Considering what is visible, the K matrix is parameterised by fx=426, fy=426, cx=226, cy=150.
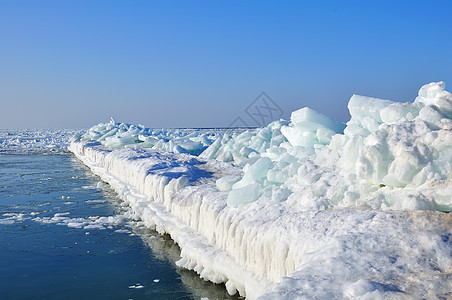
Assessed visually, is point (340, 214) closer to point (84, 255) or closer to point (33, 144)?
point (84, 255)

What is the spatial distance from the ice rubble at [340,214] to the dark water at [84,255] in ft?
1.37

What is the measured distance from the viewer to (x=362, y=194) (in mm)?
4449

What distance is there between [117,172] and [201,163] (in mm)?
3771

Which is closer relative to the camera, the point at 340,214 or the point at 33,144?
the point at 340,214

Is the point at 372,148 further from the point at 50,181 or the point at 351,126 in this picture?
the point at 50,181

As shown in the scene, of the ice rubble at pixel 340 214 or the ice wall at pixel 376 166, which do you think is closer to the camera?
the ice rubble at pixel 340 214

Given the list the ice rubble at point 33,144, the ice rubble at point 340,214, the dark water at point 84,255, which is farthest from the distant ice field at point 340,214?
the ice rubble at point 33,144

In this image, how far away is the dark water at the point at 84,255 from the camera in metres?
5.39

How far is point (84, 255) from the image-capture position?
6781 millimetres

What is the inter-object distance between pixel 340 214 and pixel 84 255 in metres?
4.41

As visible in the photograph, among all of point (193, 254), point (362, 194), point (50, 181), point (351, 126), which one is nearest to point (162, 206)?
point (193, 254)

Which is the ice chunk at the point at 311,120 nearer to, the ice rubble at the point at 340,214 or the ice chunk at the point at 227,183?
the ice rubble at the point at 340,214

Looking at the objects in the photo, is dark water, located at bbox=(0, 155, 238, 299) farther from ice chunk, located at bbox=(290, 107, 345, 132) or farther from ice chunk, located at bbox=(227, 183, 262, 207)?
ice chunk, located at bbox=(290, 107, 345, 132)

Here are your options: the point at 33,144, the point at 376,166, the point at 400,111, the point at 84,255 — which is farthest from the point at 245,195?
the point at 33,144
